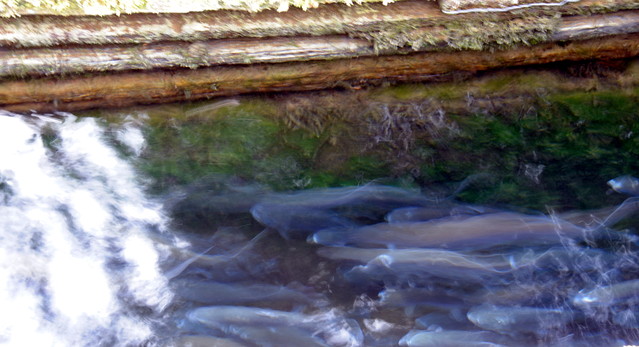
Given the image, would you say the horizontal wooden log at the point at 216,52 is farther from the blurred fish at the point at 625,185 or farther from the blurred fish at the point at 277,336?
the blurred fish at the point at 277,336

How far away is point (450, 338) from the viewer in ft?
8.16

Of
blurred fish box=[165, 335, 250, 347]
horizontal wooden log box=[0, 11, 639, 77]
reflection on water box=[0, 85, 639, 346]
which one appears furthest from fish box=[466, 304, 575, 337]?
horizontal wooden log box=[0, 11, 639, 77]

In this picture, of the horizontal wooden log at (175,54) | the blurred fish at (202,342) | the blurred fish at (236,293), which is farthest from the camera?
the blurred fish at (236,293)

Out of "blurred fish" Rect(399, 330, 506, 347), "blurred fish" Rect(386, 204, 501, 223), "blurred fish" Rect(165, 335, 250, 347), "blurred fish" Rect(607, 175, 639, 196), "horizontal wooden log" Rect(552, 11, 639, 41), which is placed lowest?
"blurred fish" Rect(165, 335, 250, 347)

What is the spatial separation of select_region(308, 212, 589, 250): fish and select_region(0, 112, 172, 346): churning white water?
3.05 ft

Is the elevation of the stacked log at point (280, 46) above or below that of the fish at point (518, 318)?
above

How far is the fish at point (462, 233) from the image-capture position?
265 centimetres

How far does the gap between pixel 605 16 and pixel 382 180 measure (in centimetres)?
127

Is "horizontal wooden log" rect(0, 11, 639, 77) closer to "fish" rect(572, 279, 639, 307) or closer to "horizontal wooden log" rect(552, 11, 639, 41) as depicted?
"horizontal wooden log" rect(552, 11, 639, 41)

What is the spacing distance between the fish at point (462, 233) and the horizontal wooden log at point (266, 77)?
2.52ft

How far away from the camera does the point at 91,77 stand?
7.61 ft

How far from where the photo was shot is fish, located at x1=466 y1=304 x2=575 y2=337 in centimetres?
250

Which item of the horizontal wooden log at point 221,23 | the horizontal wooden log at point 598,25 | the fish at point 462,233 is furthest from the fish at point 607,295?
the horizontal wooden log at point 221,23

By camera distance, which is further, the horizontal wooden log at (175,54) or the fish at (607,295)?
the fish at (607,295)
